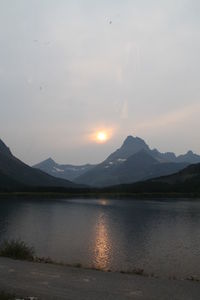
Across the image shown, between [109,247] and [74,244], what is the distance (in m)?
5.53

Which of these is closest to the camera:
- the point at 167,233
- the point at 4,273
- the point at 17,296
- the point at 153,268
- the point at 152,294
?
the point at 17,296

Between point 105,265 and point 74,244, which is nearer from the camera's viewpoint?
point 105,265

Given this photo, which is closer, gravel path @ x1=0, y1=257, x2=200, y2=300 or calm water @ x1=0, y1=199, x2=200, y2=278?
gravel path @ x1=0, y1=257, x2=200, y2=300

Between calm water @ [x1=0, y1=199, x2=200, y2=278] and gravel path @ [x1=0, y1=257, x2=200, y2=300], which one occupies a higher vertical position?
calm water @ [x1=0, y1=199, x2=200, y2=278]

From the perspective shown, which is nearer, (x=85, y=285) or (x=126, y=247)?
(x=85, y=285)

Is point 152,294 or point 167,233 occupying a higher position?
point 167,233

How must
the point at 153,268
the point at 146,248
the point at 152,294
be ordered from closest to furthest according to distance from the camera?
1. the point at 152,294
2. the point at 153,268
3. the point at 146,248

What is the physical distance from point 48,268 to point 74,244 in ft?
119

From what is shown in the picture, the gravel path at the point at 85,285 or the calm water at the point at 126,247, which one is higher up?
the calm water at the point at 126,247

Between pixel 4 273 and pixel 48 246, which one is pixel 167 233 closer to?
pixel 48 246

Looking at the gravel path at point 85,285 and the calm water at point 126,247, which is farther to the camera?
the calm water at point 126,247

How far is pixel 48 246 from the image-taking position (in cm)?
6094

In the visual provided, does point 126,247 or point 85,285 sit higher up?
point 126,247

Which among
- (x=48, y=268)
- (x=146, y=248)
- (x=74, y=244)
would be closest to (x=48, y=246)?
(x=74, y=244)
